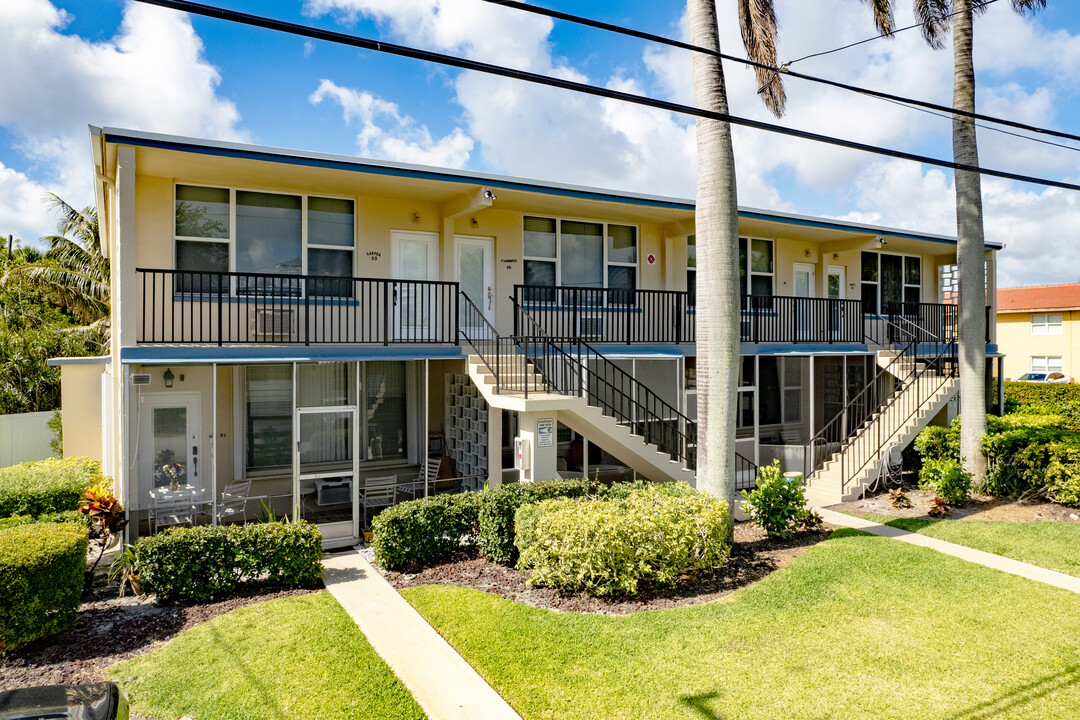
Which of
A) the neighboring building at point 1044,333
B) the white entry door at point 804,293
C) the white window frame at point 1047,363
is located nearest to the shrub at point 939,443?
the white entry door at point 804,293

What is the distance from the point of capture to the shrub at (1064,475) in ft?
36.4

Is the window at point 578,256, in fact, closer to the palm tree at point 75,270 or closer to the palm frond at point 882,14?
the palm frond at point 882,14

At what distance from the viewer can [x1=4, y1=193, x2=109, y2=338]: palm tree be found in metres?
22.1

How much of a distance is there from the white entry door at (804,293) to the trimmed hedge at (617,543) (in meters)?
9.38

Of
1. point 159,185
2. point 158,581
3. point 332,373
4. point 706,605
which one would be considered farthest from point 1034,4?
point 158,581

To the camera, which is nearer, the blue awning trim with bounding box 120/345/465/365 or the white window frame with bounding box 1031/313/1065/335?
the blue awning trim with bounding box 120/345/465/365

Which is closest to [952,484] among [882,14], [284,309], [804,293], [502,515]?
[804,293]

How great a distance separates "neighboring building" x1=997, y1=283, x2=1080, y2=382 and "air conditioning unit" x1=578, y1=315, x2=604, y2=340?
32.1 m

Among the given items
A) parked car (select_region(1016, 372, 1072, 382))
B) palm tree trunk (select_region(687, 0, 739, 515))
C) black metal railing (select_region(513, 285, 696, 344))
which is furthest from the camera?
parked car (select_region(1016, 372, 1072, 382))

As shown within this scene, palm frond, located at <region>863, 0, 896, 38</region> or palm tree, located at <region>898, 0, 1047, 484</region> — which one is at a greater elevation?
palm frond, located at <region>863, 0, 896, 38</region>

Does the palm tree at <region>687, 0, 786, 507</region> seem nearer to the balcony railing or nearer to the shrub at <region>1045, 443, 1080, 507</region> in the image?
the balcony railing

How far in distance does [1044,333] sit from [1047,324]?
53 cm

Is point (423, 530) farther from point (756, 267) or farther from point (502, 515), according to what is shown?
point (756, 267)

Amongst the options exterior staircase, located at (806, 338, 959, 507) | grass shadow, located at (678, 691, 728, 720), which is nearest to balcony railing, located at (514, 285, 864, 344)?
exterior staircase, located at (806, 338, 959, 507)
